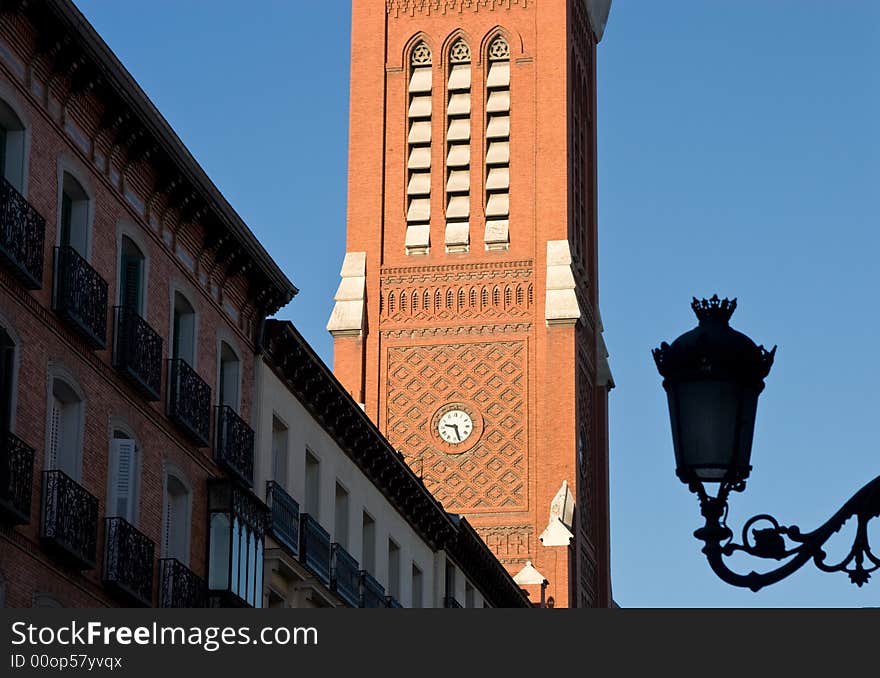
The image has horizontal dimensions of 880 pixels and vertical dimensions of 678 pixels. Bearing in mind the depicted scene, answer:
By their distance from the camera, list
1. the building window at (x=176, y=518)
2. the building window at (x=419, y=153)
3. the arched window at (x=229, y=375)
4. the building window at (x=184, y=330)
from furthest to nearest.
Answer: the building window at (x=419, y=153)
the arched window at (x=229, y=375)
the building window at (x=184, y=330)
the building window at (x=176, y=518)

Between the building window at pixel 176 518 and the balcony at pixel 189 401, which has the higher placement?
the balcony at pixel 189 401

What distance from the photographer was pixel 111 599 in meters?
27.2

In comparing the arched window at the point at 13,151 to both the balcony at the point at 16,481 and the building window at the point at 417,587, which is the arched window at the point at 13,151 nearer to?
Result: the balcony at the point at 16,481

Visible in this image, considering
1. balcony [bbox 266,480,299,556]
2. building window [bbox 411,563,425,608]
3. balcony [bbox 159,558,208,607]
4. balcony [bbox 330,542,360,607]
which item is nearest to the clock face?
building window [bbox 411,563,425,608]

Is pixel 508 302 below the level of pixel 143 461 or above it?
above

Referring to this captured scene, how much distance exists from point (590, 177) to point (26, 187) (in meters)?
54.2

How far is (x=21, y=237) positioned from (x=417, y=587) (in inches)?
896

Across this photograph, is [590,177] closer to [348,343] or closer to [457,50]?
[457,50]

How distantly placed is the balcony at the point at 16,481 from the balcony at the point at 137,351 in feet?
12.0

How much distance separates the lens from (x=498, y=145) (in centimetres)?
7100

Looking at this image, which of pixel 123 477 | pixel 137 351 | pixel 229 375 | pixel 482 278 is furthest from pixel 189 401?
pixel 482 278

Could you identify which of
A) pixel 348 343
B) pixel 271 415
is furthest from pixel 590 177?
pixel 271 415

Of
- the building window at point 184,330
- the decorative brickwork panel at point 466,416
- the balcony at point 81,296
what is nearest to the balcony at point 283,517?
the building window at point 184,330

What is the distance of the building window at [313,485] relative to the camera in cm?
3788
